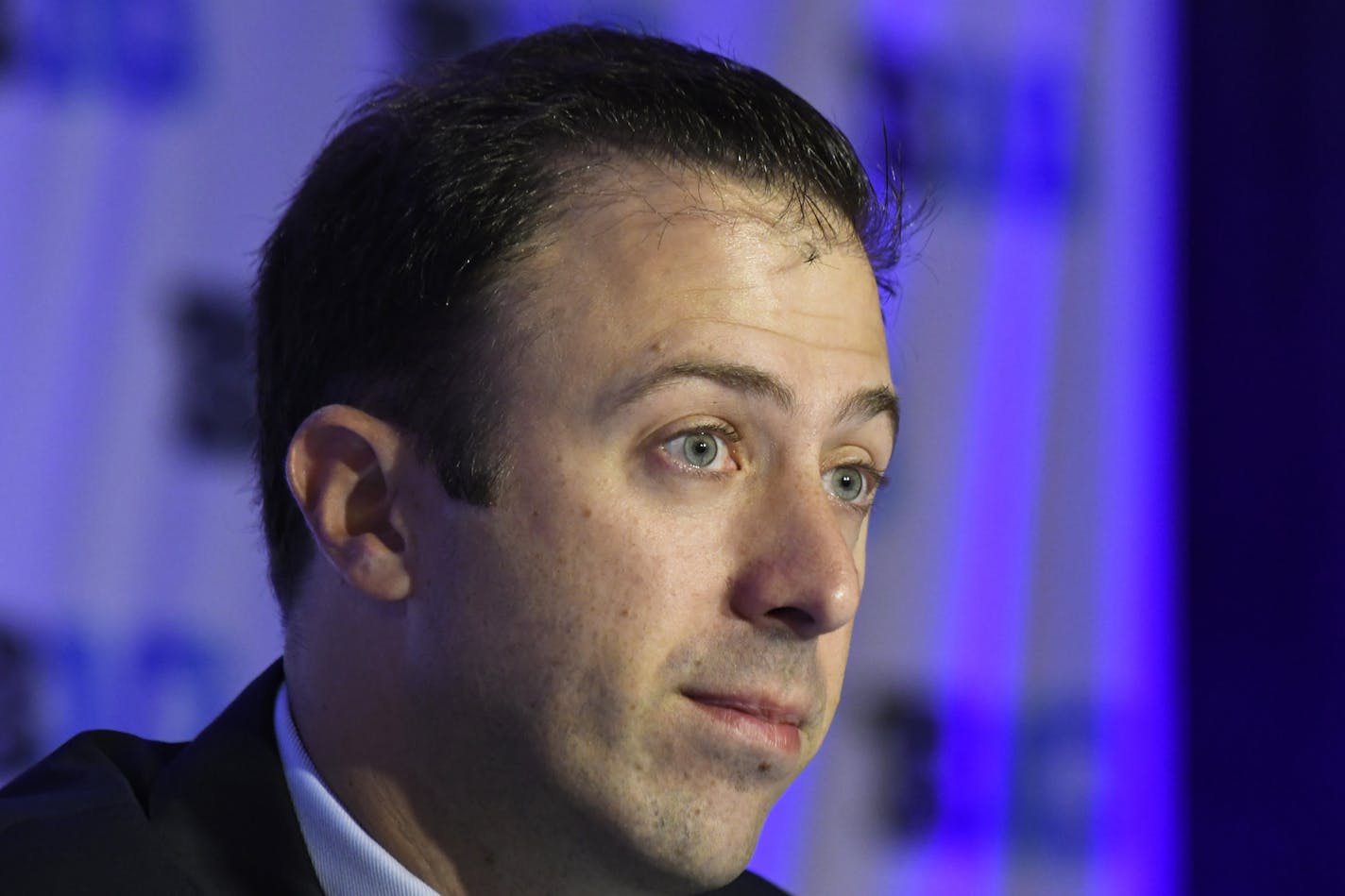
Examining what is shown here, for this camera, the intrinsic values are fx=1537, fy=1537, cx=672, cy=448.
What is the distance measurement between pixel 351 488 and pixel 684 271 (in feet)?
1.27

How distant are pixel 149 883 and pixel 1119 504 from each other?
1931mm

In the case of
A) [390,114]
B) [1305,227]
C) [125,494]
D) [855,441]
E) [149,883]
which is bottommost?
[149,883]

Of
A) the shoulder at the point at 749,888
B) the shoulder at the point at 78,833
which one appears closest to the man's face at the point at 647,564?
the shoulder at the point at 78,833

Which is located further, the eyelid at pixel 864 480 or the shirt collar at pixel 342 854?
the eyelid at pixel 864 480

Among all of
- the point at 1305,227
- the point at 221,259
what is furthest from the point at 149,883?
the point at 1305,227

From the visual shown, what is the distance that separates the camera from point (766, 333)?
4.72ft

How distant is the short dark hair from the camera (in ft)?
4.86

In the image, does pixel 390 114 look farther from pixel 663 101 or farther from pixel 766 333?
pixel 766 333

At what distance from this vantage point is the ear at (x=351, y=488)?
4.81ft

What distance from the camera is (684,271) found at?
1.44 m

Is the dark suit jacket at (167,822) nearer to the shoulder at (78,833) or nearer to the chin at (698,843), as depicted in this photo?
the shoulder at (78,833)

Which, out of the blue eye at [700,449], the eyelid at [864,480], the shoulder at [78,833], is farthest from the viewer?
the eyelid at [864,480]

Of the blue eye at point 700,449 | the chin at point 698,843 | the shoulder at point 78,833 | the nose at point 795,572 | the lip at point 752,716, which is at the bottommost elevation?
the shoulder at point 78,833

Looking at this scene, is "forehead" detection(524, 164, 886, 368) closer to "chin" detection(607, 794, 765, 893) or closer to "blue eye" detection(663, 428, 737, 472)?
"blue eye" detection(663, 428, 737, 472)
